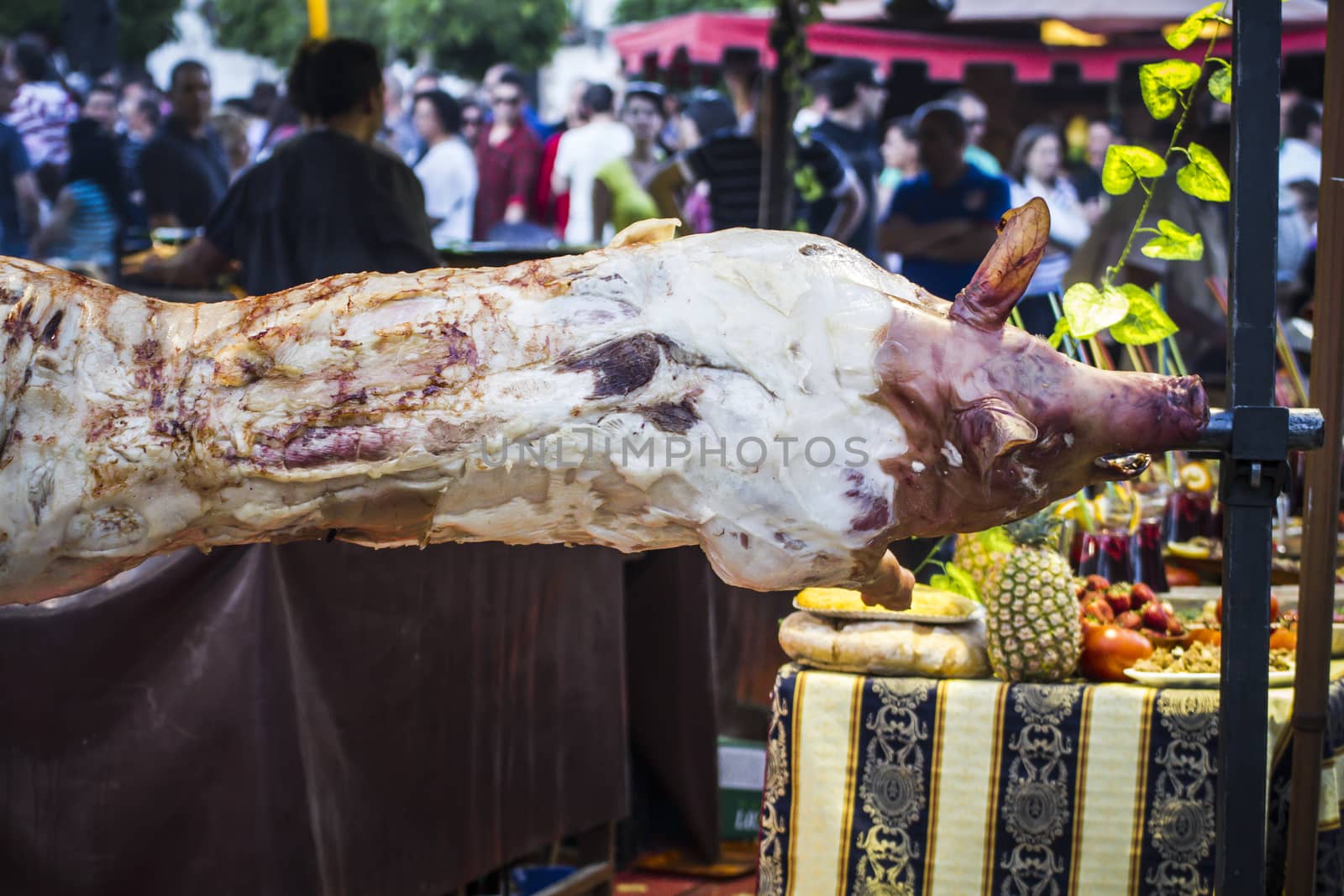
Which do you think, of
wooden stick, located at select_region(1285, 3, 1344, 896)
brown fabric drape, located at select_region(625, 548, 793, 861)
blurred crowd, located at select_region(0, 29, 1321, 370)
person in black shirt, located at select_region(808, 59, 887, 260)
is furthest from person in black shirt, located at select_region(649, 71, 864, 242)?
wooden stick, located at select_region(1285, 3, 1344, 896)

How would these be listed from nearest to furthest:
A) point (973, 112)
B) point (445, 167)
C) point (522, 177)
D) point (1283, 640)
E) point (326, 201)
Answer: point (1283, 640) < point (326, 201) < point (522, 177) < point (445, 167) < point (973, 112)

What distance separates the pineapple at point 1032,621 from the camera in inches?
90.3

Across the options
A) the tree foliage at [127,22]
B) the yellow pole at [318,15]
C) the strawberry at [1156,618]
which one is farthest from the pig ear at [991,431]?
the tree foliage at [127,22]

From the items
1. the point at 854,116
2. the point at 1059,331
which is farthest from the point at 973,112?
the point at 1059,331

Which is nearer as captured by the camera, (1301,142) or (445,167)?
(1301,142)

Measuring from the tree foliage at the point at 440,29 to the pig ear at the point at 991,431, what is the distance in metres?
18.3

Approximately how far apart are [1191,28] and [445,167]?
8.31 metres

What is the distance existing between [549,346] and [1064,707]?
129 centimetres

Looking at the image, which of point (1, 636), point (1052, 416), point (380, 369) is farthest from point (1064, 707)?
point (1, 636)

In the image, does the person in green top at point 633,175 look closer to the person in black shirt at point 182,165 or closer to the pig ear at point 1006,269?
the person in black shirt at point 182,165

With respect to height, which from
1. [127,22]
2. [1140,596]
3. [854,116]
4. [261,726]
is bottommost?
[261,726]

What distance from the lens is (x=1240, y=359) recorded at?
1456mm

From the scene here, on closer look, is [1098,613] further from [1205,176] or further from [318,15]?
[318,15]

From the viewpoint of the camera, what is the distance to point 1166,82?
186 centimetres
